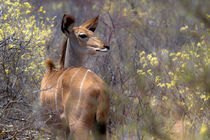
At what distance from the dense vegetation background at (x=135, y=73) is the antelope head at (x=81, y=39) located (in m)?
0.55

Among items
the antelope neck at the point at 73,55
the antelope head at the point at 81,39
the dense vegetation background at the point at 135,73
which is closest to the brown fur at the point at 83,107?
the dense vegetation background at the point at 135,73

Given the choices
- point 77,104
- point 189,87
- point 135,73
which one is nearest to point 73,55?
point 77,104

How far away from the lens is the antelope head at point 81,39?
4984 mm

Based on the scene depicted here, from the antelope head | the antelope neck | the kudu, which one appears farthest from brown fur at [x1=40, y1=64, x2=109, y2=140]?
the antelope neck

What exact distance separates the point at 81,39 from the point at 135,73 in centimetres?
300

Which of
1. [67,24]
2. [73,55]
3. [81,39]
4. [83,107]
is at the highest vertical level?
[67,24]

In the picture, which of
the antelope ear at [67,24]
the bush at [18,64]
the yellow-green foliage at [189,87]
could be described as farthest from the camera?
the antelope ear at [67,24]

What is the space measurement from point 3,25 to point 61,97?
2446 millimetres

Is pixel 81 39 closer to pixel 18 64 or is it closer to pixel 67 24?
pixel 67 24

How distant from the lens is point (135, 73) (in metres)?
2.21

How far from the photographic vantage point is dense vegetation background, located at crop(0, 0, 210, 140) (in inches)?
77.2

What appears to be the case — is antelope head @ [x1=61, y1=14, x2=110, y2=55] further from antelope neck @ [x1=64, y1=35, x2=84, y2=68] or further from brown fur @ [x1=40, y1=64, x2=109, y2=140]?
brown fur @ [x1=40, y1=64, x2=109, y2=140]

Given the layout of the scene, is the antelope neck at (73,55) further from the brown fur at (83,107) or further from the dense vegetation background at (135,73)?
the brown fur at (83,107)

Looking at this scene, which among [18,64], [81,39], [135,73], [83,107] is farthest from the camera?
[18,64]
